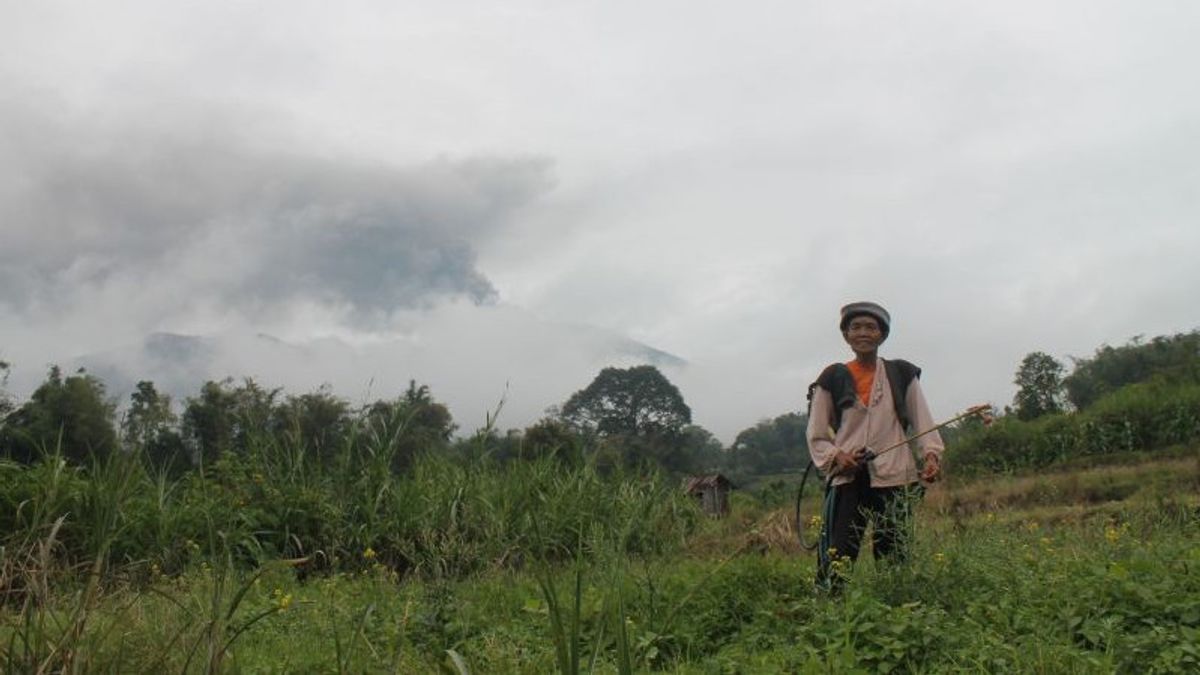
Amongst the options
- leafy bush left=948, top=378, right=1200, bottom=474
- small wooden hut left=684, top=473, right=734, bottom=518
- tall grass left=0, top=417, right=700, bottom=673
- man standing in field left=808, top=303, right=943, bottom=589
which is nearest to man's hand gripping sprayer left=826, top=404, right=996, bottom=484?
man standing in field left=808, top=303, right=943, bottom=589

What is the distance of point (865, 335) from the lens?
5.24m

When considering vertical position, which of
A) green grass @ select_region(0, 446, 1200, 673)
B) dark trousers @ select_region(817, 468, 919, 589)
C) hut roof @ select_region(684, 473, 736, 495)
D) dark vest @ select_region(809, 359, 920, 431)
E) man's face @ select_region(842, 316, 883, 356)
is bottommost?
green grass @ select_region(0, 446, 1200, 673)

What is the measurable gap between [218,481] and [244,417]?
0.51 meters

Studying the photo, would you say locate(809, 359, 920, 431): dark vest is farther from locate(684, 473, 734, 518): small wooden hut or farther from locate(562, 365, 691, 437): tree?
locate(562, 365, 691, 437): tree

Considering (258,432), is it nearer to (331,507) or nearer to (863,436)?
(331,507)

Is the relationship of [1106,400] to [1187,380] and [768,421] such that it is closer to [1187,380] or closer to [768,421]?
[1187,380]

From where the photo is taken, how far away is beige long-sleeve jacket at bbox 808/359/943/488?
4.97 m

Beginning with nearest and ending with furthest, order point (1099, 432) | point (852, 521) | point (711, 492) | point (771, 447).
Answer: point (852, 521) → point (711, 492) → point (1099, 432) → point (771, 447)

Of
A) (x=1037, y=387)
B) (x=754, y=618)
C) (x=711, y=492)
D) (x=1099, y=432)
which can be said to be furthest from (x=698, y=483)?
(x=1037, y=387)

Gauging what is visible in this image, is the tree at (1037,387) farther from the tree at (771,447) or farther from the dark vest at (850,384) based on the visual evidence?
the dark vest at (850,384)

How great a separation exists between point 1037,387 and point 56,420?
3393 centimetres

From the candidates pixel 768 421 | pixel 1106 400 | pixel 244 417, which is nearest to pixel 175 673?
pixel 244 417

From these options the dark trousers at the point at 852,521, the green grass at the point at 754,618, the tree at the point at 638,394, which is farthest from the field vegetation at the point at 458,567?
the tree at the point at 638,394

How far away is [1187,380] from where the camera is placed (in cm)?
2442
